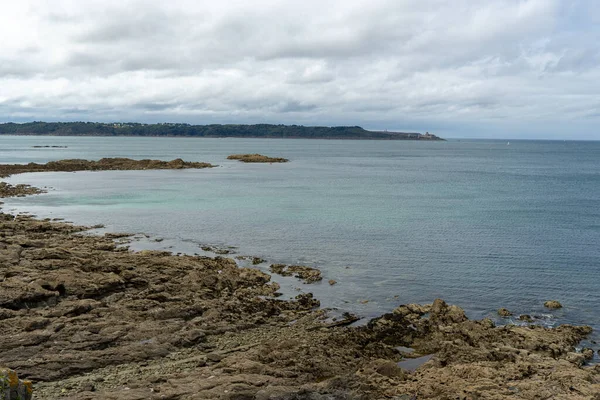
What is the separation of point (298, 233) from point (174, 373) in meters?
23.0

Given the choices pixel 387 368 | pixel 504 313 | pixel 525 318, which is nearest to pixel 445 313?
pixel 504 313

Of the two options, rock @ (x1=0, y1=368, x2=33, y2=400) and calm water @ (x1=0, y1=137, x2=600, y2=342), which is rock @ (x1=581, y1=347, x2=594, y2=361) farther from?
rock @ (x1=0, y1=368, x2=33, y2=400)

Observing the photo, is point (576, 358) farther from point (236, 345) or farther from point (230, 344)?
point (230, 344)

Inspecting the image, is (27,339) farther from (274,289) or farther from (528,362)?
(528,362)

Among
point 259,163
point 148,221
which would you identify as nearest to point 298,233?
point 148,221

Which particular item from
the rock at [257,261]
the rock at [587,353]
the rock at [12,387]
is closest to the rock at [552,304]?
the rock at [587,353]

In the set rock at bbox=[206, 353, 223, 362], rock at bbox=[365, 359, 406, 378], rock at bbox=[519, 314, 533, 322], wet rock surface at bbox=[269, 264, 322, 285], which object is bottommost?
rock at bbox=[519, 314, 533, 322]

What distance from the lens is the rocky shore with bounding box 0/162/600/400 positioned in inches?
533

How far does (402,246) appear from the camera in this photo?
109 ft

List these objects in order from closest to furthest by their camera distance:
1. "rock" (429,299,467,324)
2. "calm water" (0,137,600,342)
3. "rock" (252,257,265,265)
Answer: "rock" (429,299,467,324), "calm water" (0,137,600,342), "rock" (252,257,265,265)

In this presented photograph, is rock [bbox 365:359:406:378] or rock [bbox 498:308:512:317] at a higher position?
rock [bbox 365:359:406:378]

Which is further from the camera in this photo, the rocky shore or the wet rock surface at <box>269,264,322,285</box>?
the wet rock surface at <box>269,264,322,285</box>

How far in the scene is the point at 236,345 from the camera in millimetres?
17109

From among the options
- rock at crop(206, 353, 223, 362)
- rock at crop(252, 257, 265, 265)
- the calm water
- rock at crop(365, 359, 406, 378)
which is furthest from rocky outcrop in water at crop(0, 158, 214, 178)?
rock at crop(365, 359, 406, 378)
